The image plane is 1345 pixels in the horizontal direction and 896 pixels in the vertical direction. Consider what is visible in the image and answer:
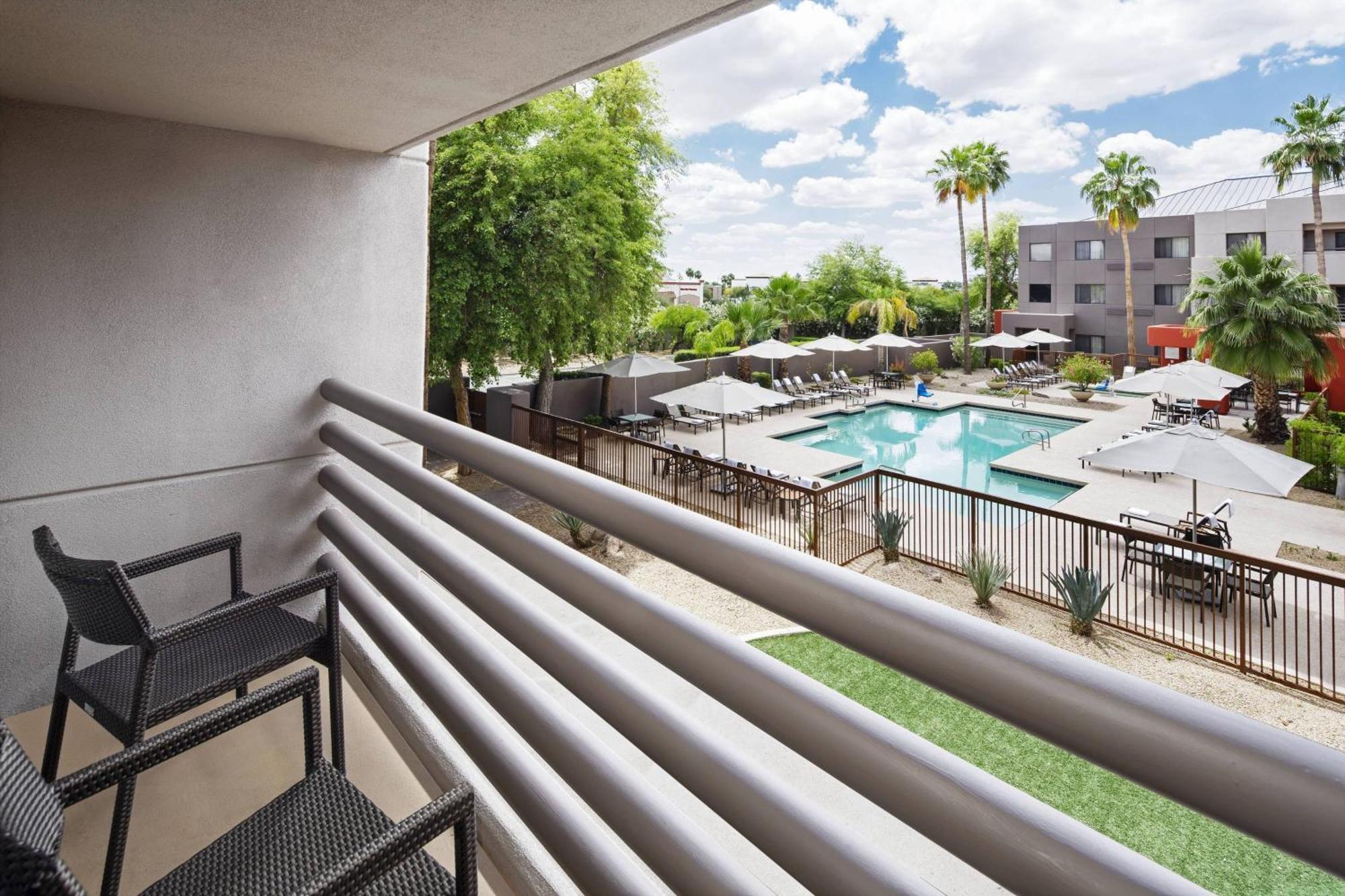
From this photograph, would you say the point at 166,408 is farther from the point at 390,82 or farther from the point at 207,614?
the point at 390,82

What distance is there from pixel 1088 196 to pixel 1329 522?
22938 millimetres

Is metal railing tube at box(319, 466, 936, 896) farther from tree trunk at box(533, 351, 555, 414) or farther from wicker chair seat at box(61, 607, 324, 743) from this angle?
tree trunk at box(533, 351, 555, 414)

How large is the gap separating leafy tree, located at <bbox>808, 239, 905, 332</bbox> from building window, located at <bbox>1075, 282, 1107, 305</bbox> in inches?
342

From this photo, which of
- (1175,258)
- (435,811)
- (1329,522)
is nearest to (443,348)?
(435,811)

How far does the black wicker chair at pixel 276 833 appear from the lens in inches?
32.7

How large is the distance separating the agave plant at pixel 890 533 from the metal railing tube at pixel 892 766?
324 inches

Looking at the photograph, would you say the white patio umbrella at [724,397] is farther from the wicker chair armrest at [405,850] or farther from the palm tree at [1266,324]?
the wicker chair armrest at [405,850]

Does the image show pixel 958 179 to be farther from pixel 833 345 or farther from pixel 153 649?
pixel 153 649

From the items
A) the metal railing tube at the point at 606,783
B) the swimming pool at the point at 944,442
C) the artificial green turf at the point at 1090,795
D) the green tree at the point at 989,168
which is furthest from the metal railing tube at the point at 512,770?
the green tree at the point at 989,168

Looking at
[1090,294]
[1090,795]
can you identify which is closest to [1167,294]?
[1090,294]

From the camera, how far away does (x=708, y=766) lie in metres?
0.90

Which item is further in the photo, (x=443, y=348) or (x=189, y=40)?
(x=443, y=348)

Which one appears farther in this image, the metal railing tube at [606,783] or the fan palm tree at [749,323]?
the fan palm tree at [749,323]

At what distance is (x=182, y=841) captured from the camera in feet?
5.59
